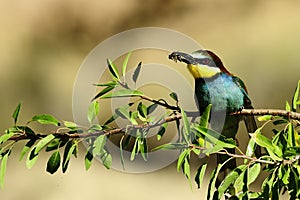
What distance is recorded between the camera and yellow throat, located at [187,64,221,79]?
150 centimetres

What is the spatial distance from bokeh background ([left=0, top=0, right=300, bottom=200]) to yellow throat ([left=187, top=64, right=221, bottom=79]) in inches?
43.4

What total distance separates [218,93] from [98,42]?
62.9 inches

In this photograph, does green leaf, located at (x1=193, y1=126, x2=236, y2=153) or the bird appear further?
the bird

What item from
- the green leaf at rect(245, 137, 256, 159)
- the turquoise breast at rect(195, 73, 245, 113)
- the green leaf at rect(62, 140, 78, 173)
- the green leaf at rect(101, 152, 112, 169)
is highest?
the turquoise breast at rect(195, 73, 245, 113)

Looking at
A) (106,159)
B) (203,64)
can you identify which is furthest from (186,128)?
(203,64)

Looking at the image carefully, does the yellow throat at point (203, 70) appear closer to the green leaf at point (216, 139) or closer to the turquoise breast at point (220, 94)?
the turquoise breast at point (220, 94)

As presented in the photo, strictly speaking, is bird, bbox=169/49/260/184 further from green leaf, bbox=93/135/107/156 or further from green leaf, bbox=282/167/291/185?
green leaf, bbox=282/167/291/185

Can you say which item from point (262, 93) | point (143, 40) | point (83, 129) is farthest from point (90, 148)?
point (143, 40)

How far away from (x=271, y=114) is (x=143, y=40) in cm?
185

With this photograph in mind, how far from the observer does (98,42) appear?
120 inches

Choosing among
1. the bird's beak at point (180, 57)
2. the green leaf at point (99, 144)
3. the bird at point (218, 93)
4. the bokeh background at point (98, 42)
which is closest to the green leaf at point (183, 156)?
the green leaf at point (99, 144)

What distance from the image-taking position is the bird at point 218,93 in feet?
4.79

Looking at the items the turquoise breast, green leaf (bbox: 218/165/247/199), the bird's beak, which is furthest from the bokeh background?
green leaf (bbox: 218/165/247/199)

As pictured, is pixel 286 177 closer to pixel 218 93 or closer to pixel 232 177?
pixel 232 177
